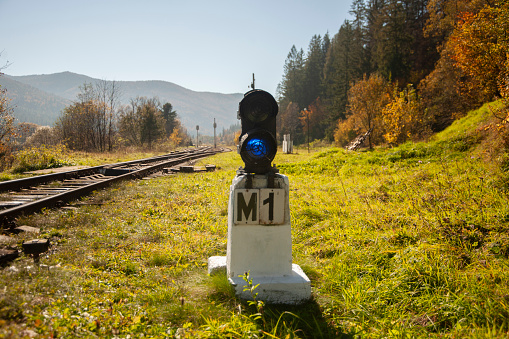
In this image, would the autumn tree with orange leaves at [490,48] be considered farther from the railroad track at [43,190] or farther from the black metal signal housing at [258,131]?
the railroad track at [43,190]

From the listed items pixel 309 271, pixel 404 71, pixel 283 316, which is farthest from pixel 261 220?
pixel 404 71

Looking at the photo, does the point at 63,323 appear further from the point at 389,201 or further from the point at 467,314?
the point at 389,201

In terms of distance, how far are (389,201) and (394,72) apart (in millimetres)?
36198

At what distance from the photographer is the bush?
12.3m

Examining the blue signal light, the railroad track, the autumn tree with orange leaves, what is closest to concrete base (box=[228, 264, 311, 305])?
the blue signal light

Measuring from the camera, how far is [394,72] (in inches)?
1428

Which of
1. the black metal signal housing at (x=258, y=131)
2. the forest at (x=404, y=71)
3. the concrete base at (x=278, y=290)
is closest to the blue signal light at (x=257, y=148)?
the black metal signal housing at (x=258, y=131)

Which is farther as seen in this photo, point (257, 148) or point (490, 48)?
point (490, 48)

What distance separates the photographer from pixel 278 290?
2889 millimetres

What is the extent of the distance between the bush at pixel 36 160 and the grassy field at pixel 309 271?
8.29m

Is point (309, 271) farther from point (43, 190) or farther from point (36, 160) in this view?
point (36, 160)

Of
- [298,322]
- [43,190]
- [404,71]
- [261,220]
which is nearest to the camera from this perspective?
[298,322]

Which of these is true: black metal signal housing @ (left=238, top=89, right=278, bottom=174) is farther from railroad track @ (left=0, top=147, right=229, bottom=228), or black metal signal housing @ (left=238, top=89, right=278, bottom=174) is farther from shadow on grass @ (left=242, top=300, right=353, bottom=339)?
railroad track @ (left=0, top=147, right=229, bottom=228)

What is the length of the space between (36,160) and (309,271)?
47.2ft
